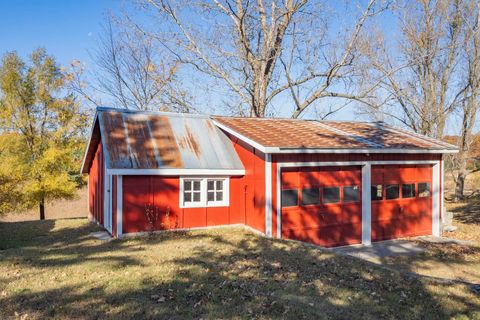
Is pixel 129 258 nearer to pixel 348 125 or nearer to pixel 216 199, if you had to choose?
pixel 216 199

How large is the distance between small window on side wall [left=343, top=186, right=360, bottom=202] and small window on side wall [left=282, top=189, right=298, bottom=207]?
1974mm

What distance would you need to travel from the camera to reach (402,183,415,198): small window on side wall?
46.8ft

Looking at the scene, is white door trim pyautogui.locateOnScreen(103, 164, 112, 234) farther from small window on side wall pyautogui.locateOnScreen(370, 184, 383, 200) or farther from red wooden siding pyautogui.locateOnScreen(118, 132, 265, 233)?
small window on side wall pyautogui.locateOnScreen(370, 184, 383, 200)

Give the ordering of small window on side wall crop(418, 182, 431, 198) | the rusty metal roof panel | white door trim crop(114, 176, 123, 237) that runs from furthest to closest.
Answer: small window on side wall crop(418, 182, 431, 198)
the rusty metal roof panel
white door trim crop(114, 176, 123, 237)

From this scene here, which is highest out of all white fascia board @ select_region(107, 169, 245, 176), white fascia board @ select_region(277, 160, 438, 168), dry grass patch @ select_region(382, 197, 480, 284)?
white fascia board @ select_region(277, 160, 438, 168)

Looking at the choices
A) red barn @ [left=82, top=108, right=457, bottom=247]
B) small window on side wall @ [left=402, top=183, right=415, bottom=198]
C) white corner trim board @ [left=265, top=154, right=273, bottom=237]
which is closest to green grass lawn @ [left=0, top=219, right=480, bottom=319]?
white corner trim board @ [left=265, top=154, right=273, bottom=237]

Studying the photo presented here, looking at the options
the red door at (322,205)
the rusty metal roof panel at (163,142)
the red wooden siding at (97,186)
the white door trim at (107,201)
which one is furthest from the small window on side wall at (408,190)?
the red wooden siding at (97,186)

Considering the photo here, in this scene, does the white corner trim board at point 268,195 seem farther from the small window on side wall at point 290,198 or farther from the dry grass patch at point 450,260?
the dry grass patch at point 450,260

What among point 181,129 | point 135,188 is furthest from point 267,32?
point 135,188

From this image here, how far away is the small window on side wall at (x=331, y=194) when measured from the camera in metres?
12.5

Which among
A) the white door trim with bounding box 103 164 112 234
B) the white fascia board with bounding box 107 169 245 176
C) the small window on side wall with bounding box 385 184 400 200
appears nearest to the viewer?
the white fascia board with bounding box 107 169 245 176

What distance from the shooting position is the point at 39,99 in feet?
66.5

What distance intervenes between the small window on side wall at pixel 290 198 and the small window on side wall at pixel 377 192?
3109 millimetres

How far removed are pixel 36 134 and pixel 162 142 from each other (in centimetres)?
1151
